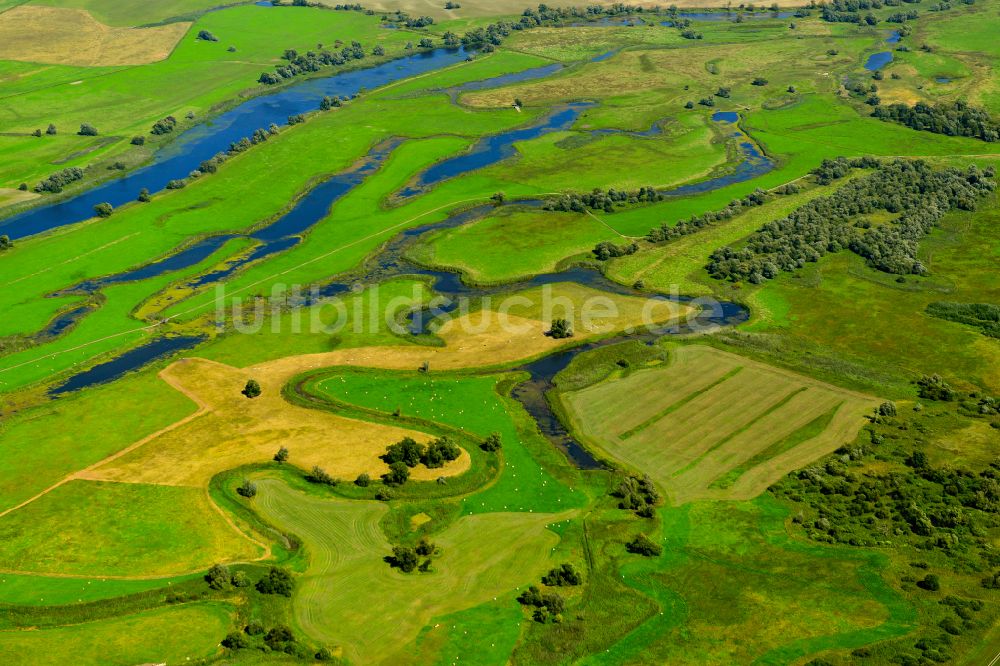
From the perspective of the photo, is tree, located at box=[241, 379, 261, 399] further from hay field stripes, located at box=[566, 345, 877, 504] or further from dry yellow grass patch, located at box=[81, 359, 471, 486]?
hay field stripes, located at box=[566, 345, 877, 504]

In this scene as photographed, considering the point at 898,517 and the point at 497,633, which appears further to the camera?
the point at 898,517

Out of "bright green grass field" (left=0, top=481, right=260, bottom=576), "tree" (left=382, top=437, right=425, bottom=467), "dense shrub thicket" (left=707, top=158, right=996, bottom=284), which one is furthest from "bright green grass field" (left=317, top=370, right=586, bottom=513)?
"dense shrub thicket" (left=707, top=158, right=996, bottom=284)

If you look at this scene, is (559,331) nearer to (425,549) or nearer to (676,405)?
(676,405)

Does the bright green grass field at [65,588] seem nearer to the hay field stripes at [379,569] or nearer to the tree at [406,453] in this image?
the hay field stripes at [379,569]

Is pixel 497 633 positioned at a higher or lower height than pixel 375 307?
lower

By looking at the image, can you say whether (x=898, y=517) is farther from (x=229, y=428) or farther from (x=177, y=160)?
(x=177, y=160)

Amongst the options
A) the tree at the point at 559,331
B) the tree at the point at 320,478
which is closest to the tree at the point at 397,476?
the tree at the point at 320,478

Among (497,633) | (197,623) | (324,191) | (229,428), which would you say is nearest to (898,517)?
(497,633)
